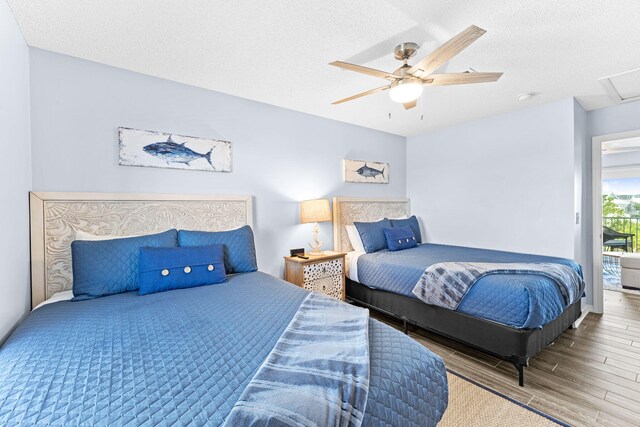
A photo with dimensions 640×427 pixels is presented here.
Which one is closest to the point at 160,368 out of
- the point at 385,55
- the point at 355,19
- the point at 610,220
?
the point at 355,19

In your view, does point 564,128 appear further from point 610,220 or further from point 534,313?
point 610,220

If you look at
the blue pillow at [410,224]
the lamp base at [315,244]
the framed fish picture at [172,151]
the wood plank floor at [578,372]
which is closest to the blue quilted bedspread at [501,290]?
the wood plank floor at [578,372]

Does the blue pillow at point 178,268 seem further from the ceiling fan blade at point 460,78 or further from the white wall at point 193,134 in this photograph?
the ceiling fan blade at point 460,78

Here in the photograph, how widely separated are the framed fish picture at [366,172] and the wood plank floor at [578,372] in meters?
1.97

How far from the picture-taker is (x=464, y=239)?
13.4 feet

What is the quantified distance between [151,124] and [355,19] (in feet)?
6.12

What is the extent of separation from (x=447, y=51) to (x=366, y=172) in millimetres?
2528

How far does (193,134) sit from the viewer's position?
8.91ft

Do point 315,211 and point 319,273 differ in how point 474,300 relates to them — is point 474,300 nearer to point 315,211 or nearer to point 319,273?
point 319,273

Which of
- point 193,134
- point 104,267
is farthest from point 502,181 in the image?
point 104,267

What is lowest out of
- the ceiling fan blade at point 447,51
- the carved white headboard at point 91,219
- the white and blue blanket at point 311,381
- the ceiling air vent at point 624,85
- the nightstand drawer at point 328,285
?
the nightstand drawer at point 328,285

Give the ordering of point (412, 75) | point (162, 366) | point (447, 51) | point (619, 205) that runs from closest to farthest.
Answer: point (162, 366) → point (447, 51) → point (412, 75) → point (619, 205)

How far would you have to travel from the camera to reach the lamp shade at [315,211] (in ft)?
10.6

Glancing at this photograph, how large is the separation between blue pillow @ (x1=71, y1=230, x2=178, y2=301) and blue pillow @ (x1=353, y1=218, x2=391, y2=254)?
234 centimetres
